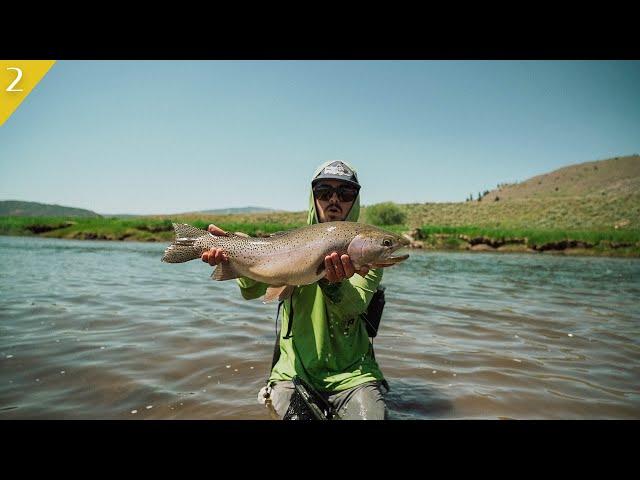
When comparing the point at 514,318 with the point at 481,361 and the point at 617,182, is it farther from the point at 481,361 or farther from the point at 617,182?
the point at 617,182

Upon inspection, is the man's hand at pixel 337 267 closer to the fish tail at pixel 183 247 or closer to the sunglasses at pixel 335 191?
the sunglasses at pixel 335 191

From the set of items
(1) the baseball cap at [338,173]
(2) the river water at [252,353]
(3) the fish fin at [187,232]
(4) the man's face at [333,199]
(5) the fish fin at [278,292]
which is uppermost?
(1) the baseball cap at [338,173]

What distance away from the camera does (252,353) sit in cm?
640

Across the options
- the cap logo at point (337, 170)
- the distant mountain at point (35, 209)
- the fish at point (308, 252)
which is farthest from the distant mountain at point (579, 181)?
the distant mountain at point (35, 209)

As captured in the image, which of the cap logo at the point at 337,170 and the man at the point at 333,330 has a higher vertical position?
the cap logo at the point at 337,170

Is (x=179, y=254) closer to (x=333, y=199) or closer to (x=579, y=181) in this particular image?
(x=333, y=199)

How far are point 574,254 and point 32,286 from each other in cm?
3426

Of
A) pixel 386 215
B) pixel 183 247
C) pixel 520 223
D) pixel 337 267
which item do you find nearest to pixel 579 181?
pixel 520 223

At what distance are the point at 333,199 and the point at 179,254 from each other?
163cm

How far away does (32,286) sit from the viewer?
11.3 metres

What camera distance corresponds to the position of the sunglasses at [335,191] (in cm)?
408
